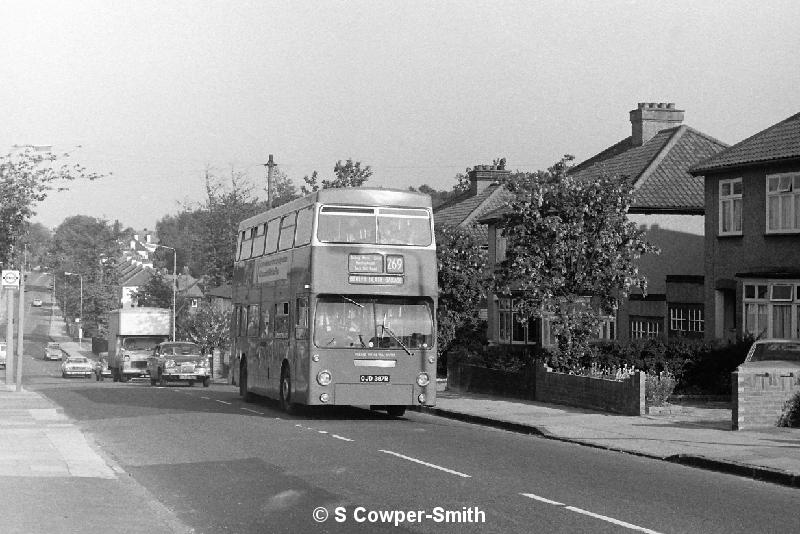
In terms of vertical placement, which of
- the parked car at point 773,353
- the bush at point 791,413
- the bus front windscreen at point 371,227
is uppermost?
the bus front windscreen at point 371,227

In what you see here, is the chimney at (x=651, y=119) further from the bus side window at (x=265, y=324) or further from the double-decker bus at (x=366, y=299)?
the double-decker bus at (x=366, y=299)

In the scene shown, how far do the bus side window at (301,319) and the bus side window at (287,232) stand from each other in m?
1.63

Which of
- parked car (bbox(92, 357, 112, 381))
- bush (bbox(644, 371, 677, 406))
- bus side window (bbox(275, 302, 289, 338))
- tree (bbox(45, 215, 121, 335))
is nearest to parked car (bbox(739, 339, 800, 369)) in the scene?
bush (bbox(644, 371, 677, 406))

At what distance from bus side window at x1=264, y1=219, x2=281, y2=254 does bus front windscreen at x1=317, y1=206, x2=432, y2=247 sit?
3507 mm

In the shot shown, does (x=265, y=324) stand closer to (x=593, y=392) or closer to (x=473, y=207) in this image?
(x=593, y=392)

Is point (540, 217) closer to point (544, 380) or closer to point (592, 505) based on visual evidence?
point (544, 380)

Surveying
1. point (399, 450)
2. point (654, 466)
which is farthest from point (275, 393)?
point (654, 466)

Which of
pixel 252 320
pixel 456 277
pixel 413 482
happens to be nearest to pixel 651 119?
pixel 456 277

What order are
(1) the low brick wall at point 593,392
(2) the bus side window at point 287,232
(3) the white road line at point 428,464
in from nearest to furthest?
1. (3) the white road line at point 428,464
2. (1) the low brick wall at point 593,392
3. (2) the bus side window at point 287,232

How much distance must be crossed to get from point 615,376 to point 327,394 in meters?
7.60

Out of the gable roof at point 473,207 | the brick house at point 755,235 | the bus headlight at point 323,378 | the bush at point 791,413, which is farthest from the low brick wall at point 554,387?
the gable roof at point 473,207

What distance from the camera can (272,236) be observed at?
1108 inches

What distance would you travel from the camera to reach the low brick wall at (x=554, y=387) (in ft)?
83.2

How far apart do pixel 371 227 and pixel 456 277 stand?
2092 cm
